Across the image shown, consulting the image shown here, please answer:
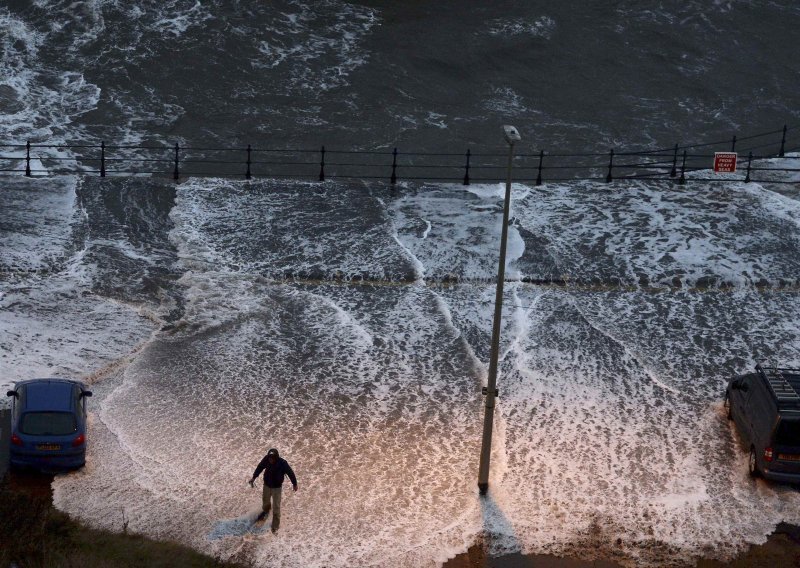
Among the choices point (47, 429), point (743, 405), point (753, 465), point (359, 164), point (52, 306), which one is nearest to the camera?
point (47, 429)

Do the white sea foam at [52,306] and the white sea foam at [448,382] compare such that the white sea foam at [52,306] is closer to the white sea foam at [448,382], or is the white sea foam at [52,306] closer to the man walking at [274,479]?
the white sea foam at [448,382]

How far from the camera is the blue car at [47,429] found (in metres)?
19.7

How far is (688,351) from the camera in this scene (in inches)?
1041

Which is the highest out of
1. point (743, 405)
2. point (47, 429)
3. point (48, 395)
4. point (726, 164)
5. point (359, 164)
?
point (726, 164)

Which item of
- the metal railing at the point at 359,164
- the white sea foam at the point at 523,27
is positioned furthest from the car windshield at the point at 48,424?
the white sea foam at the point at 523,27

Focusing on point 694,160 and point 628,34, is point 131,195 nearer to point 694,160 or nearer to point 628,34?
point 694,160

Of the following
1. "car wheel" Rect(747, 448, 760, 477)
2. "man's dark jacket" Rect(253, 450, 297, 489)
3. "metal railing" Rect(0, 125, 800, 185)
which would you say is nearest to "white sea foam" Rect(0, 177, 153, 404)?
"metal railing" Rect(0, 125, 800, 185)

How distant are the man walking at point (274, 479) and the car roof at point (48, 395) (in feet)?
12.6

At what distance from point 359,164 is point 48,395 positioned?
17038mm

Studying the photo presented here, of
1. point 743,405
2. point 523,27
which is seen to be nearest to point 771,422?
point 743,405

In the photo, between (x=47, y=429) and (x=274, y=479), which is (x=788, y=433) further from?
(x=47, y=429)

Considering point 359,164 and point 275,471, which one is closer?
point 275,471

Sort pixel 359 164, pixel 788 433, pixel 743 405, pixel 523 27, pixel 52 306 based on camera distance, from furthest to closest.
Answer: pixel 523 27
pixel 359 164
pixel 52 306
pixel 743 405
pixel 788 433

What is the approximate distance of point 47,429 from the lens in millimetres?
19969
